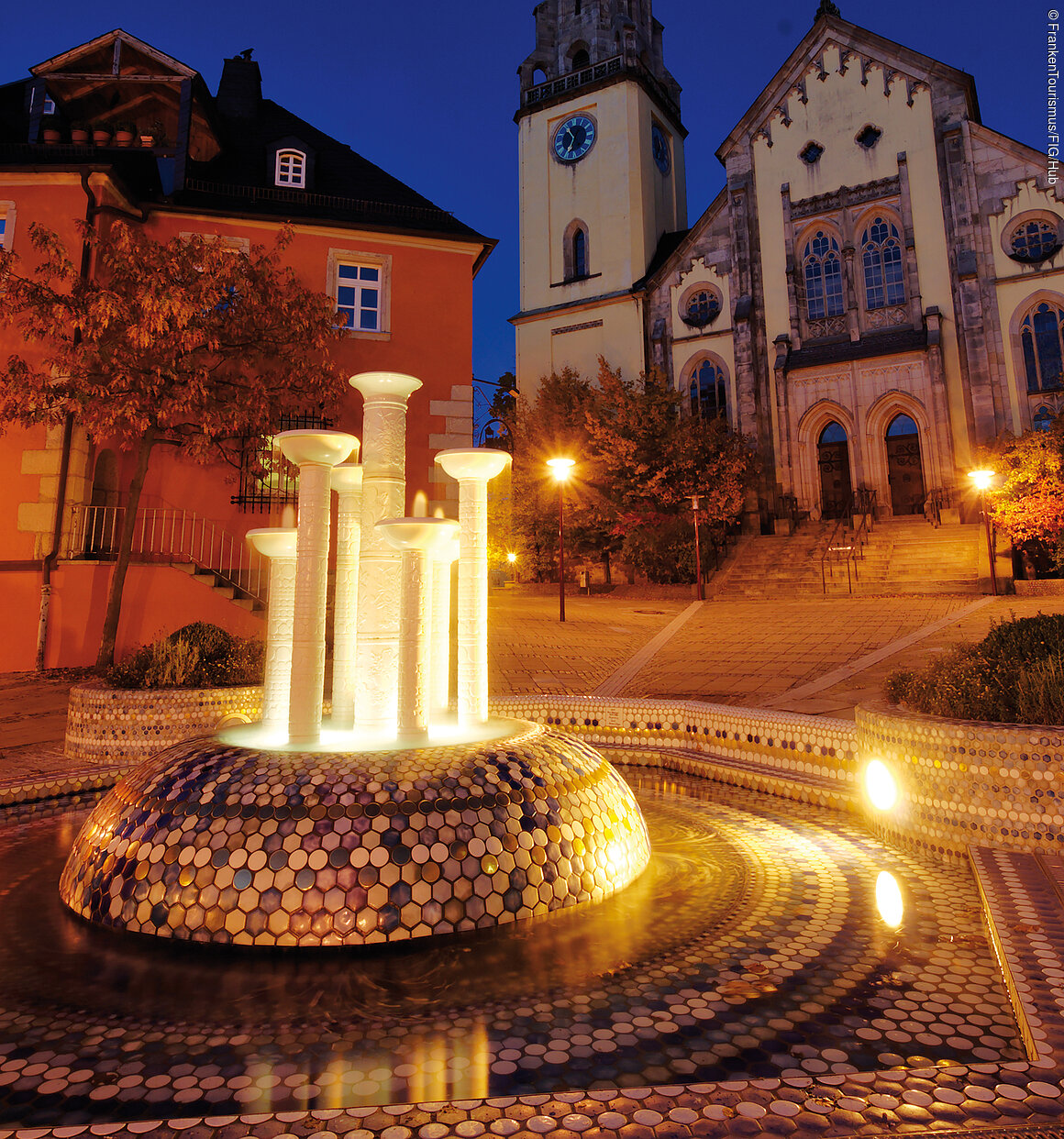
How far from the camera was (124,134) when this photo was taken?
16219 mm

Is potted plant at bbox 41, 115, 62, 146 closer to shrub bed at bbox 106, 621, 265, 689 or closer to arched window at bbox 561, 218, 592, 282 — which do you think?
shrub bed at bbox 106, 621, 265, 689

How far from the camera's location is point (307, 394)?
45.9ft

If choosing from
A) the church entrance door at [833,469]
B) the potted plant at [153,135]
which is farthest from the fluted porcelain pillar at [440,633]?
the church entrance door at [833,469]

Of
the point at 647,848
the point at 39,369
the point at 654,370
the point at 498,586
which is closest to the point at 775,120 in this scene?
the point at 654,370

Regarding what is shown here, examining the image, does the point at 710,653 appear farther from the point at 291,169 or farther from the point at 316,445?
the point at 291,169

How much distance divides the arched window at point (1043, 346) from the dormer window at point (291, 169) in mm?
25322

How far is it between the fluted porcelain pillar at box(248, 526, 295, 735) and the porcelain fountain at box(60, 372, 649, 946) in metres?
0.01

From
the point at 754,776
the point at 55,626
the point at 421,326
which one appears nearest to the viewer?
the point at 754,776

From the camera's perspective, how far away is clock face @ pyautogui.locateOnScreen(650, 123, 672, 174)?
127ft

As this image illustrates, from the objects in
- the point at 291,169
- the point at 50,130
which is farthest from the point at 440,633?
the point at 50,130

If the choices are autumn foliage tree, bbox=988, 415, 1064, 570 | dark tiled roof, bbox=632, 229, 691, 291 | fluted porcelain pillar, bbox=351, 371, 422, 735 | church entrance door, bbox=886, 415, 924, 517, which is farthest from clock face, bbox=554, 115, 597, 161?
fluted porcelain pillar, bbox=351, 371, 422, 735

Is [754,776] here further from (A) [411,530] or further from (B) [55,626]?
(B) [55,626]

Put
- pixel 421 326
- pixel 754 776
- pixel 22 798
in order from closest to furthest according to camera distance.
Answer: pixel 22 798 → pixel 754 776 → pixel 421 326

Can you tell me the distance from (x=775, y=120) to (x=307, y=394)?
28695mm
